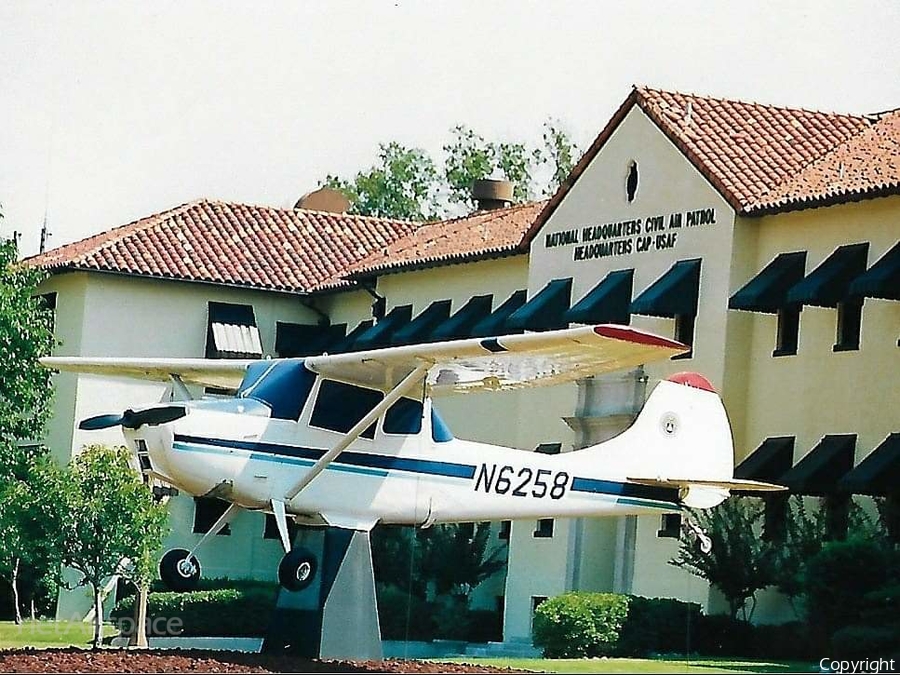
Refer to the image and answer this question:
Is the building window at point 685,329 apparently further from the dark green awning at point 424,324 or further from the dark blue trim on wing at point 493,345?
the dark blue trim on wing at point 493,345

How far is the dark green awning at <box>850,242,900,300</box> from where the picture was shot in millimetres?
29250

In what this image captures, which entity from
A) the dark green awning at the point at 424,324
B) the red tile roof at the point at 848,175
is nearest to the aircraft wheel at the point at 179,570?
the red tile roof at the point at 848,175

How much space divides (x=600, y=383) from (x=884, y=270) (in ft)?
25.9

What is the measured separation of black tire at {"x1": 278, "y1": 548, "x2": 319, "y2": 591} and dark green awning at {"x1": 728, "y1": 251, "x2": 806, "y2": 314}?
11819mm

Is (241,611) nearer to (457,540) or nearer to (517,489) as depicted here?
(457,540)

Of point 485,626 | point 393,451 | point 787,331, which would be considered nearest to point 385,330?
point 485,626

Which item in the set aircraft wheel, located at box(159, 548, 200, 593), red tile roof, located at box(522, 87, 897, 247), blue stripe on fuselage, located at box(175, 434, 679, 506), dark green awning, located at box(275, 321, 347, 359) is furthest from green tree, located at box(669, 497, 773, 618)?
dark green awning, located at box(275, 321, 347, 359)

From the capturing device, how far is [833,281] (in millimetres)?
30859

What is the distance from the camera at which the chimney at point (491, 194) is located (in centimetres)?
5162

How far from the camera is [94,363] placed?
86.9 ft

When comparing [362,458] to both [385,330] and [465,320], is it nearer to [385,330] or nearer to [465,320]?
[465,320]

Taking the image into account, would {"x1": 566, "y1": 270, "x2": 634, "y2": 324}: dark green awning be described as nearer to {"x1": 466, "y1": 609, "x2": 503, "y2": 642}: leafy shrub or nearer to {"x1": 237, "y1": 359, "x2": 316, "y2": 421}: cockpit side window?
{"x1": 466, "y1": 609, "x2": 503, "y2": 642}: leafy shrub

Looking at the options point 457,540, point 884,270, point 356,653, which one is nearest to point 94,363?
point 356,653

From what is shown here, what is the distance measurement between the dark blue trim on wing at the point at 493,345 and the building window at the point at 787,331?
499 inches
